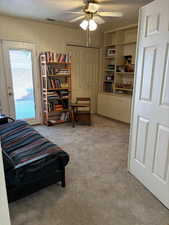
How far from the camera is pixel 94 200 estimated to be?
1.77 metres

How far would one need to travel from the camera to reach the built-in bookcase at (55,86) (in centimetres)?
400

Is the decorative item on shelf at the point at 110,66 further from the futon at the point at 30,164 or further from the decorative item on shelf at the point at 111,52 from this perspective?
the futon at the point at 30,164

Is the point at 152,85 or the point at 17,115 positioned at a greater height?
the point at 152,85

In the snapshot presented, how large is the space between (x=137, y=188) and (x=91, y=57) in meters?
4.12

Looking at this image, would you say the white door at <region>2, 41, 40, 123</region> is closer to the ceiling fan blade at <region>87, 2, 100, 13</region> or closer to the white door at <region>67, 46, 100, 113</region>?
the white door at <region>67, 46, 100, 113</region>

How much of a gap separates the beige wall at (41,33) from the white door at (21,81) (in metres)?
0.18

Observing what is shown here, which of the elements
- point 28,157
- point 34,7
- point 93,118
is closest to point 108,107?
point 93,118

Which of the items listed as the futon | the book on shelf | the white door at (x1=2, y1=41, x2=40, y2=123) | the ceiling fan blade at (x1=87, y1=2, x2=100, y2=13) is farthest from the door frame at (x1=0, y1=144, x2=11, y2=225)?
the book on shelf

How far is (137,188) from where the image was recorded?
1966 millimetres

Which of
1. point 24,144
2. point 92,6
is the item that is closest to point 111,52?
point 92,6

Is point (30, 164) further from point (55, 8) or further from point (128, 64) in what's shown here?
point (128, 64)

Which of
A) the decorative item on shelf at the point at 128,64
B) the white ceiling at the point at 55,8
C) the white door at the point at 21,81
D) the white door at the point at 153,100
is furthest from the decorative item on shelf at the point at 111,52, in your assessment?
the white door at the point at 153,100

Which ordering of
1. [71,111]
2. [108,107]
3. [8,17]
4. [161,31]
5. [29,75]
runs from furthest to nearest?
[108,107] < [71,111] < [29,75] < [8,17] < [161,31]

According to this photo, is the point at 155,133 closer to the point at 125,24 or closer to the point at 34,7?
the point at 34,7
